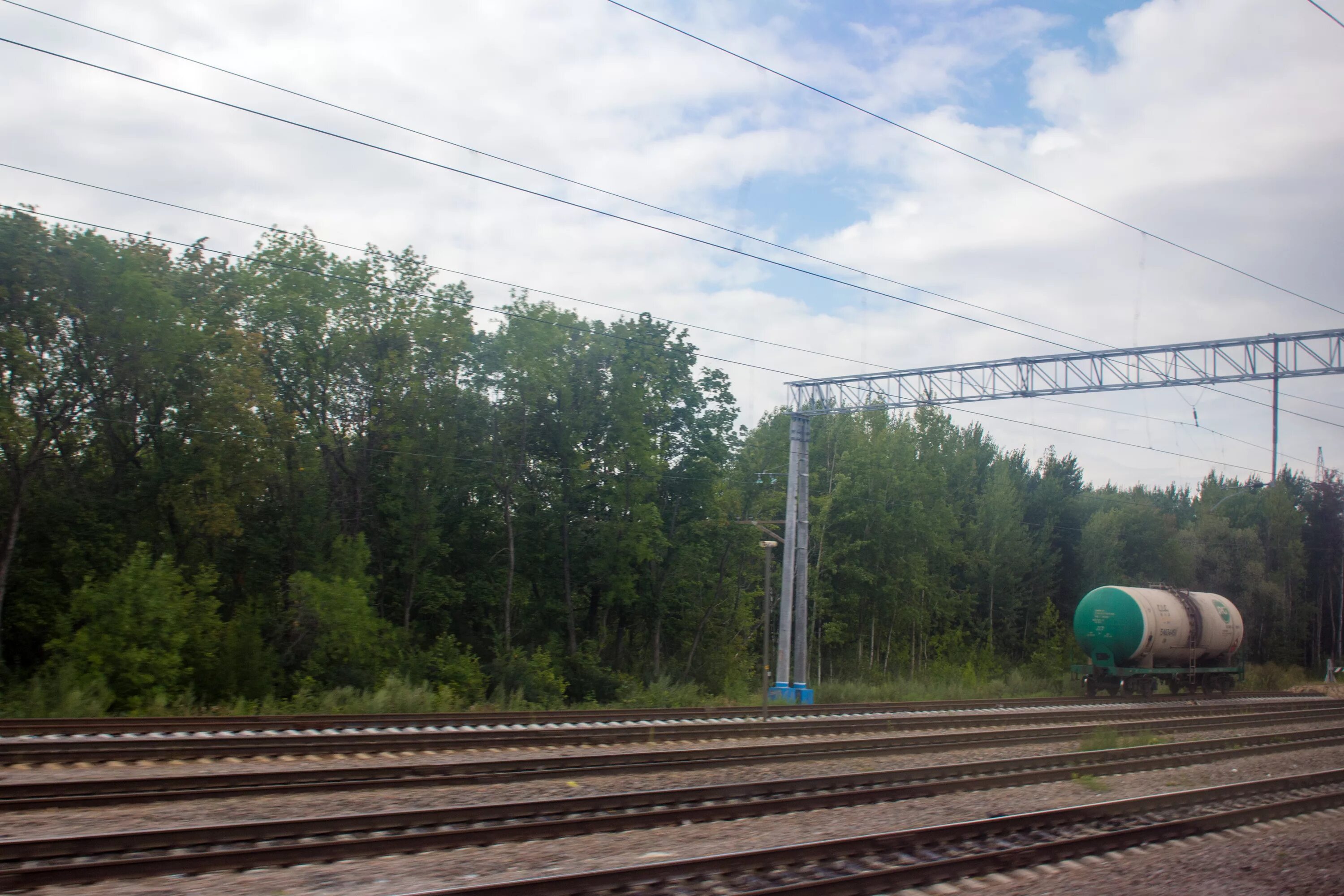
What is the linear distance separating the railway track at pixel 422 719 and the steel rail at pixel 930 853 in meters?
9.01

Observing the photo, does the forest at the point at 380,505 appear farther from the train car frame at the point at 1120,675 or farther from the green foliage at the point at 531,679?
the train car frame at the point at 1120,675

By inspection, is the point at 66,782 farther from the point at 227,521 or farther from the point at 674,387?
the point at 674,387

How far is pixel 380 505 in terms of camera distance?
110 feet

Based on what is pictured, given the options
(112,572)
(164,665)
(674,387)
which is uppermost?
(674,387)

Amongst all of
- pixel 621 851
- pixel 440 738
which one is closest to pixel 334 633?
pixel 440 738

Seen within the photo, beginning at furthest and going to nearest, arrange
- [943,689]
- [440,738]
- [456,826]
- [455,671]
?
[943,689], [455,671], [440,738], [456,826]

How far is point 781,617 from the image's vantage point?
2736cm

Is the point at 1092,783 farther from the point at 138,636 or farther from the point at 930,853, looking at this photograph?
the point at 138,636

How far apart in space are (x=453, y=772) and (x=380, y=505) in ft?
74.8

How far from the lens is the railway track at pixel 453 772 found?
9.71 meters

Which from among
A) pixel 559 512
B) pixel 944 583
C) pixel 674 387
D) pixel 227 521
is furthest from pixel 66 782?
pixel 944 583

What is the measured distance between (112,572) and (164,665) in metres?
6.05

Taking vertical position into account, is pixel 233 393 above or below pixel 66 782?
above

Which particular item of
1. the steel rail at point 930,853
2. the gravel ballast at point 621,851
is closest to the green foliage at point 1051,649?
the steel rail at point 930,853
